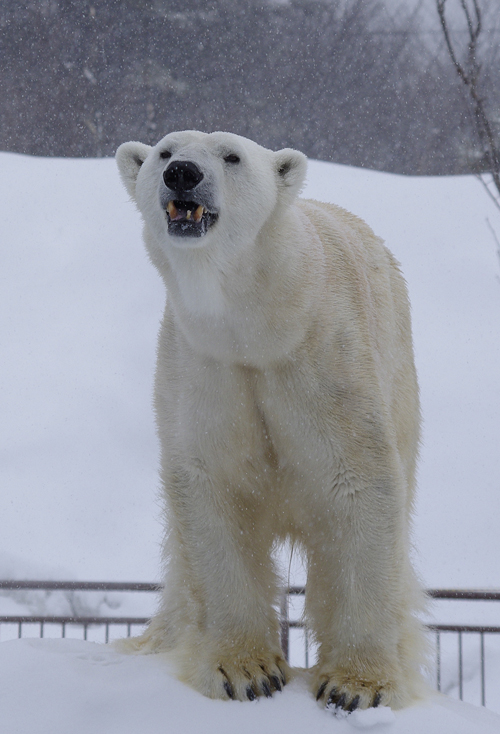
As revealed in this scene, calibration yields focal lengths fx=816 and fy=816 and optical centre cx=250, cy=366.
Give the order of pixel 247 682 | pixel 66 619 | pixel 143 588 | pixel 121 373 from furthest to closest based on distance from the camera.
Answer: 1. pixel 121 373
2. pixel 66 619
3. pixel 143 588
4. pixel 247 682

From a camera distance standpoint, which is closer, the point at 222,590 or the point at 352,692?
the point at 352,692

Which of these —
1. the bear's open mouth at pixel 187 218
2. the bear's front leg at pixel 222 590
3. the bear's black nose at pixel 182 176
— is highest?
the bear's black nose at pixel 182 176

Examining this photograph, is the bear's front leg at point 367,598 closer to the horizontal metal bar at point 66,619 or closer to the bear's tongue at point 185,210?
the bear's tongue at point 185,210

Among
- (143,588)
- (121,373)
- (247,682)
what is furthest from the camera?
(121,373)

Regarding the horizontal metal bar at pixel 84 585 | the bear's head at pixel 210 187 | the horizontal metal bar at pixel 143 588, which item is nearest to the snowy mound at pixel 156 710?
the bear's head at pixel 210 187

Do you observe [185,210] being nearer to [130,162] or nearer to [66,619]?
[130,162]

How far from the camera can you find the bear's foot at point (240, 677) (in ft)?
6.65

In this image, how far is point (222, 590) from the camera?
6.95 ft

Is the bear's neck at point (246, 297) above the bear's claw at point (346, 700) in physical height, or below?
above

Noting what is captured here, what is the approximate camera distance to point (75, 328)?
1065cm

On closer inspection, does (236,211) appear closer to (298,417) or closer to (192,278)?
(192,278)

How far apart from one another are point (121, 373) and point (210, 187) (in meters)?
8.00

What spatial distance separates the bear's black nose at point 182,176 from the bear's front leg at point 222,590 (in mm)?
725

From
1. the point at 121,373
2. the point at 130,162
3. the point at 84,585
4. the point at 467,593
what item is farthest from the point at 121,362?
the point at 130,162
